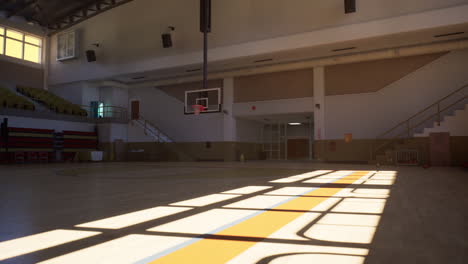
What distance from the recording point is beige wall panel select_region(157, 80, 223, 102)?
83.3ft

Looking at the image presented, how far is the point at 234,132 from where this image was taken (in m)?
24.6

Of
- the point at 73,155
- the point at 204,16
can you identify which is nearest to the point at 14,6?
the point at 73,155

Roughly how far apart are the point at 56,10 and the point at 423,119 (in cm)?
2666

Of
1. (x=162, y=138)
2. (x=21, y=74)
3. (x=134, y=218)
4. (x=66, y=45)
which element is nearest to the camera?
(x=134, y=218)

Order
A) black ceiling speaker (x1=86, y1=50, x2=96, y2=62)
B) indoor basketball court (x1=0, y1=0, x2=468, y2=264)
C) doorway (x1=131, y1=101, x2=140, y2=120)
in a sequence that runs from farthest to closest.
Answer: doorway (x1=131, y1=101, x2=140, y2=120) < black ceiling speaker (x1=86, y1=50, x2=96, y2=62) < indoor basketball court (x1=0, y1=0, x2=468, y2=264)

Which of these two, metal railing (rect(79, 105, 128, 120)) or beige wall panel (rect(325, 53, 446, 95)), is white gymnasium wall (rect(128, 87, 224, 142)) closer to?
metal railing (rect(79, 105, 128, 120))

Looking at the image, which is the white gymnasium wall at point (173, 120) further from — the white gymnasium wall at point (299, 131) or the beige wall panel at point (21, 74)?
the white gymnasium wall at point (299, 131)

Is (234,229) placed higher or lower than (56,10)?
lower

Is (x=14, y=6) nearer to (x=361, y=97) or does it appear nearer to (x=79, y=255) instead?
(x=361, y=97)

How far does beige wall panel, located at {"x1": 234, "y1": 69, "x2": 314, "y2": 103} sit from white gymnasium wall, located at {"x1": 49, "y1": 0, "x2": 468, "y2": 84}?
3.52 metres

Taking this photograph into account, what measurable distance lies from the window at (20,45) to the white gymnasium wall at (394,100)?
23.7 metres

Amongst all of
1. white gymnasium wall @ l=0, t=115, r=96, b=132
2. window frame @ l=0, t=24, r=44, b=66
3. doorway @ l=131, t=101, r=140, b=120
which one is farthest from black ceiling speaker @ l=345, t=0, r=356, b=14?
window frame @ l=0, t=24, r=44, b=66

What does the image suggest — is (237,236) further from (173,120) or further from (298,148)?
(298,148)

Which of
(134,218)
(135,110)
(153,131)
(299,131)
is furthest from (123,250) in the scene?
(299,131)
